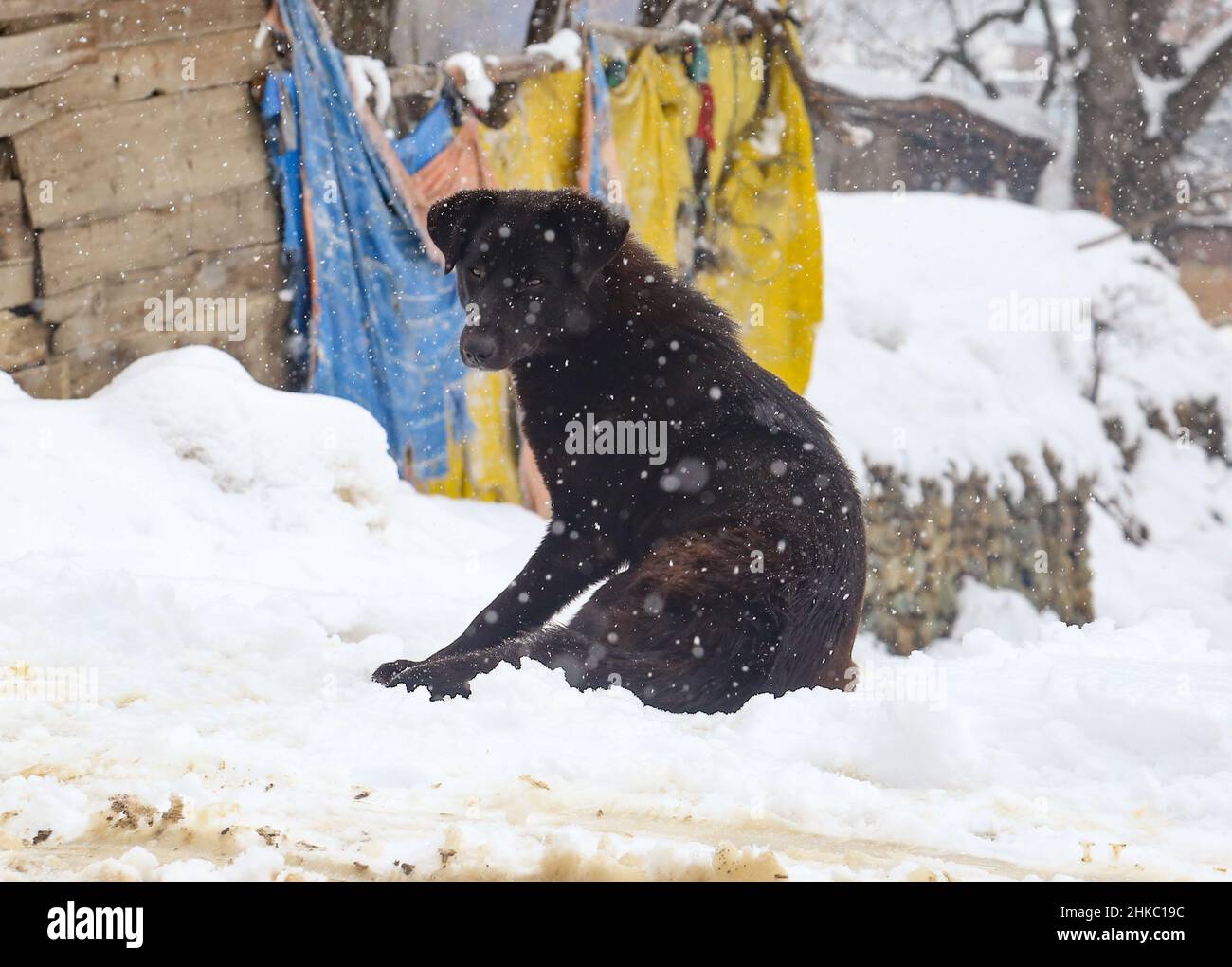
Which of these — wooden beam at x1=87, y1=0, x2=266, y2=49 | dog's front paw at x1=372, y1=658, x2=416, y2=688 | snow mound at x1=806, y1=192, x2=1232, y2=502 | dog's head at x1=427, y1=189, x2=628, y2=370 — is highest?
wooden beam at x1=87, y1=0, x2=266, y2=49

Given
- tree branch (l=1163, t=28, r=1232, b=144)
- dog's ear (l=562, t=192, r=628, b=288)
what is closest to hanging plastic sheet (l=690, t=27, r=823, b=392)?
dog's ear (l=562, t=192, r=628, b=288)

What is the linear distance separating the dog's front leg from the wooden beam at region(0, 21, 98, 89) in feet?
11.8

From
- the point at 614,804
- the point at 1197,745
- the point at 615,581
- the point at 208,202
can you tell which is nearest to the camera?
the point at 614,804

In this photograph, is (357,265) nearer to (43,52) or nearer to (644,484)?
(43,52)

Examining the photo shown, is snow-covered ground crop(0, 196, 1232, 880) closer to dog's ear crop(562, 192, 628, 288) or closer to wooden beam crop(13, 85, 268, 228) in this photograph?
wooden beam crop(13, 85, 268, 228)

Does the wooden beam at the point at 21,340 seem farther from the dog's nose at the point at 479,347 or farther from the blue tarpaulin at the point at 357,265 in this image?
the dog's nose at the point at 479,347

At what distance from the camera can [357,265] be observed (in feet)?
23.8

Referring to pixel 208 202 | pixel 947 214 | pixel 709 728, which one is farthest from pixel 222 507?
pixel 947 214

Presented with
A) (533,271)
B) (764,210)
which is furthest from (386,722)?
(764,210)

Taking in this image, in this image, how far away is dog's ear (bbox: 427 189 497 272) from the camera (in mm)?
4320

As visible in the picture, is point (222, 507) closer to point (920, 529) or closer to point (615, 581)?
point (615, 581)

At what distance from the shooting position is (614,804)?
268 centimetres

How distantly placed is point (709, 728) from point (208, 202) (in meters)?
4.67

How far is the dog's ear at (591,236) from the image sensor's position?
13.5 feet
